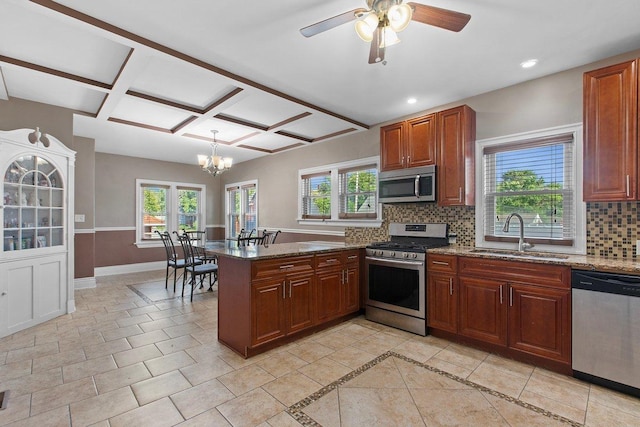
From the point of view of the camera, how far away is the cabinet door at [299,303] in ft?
9.82

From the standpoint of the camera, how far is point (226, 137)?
17.4 ft

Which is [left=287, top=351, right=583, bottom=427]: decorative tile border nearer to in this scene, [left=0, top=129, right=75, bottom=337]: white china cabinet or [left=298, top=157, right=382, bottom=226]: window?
[left=298, top=157, right=382, bottom=226]: window

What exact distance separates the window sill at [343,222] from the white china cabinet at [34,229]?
344cm

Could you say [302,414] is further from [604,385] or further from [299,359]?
[604,385]

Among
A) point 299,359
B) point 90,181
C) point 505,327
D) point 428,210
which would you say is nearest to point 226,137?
point 90,181

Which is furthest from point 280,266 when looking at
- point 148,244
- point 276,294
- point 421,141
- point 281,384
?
point 148,244

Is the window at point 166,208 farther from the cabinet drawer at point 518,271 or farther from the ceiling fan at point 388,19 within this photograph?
the cabinet drawer at point 518,271

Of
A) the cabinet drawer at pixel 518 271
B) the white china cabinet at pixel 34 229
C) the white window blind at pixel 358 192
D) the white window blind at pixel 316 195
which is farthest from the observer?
the white window blind at pixel 316 195

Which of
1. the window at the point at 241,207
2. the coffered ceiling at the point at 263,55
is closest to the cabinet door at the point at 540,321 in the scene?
the coffered ceiling at the point at 263,55

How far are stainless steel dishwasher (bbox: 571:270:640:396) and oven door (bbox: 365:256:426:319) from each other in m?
1.26

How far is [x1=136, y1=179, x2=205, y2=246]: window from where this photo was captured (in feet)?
22.6

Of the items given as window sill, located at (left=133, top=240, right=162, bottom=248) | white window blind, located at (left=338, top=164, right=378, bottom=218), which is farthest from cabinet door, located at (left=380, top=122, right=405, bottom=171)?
window sill, located at (left=133, top=240, right=162, bottom=248)

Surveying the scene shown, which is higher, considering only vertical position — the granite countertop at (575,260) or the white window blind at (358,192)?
the white window blind at (358,192)

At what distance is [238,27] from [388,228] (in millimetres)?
3041
